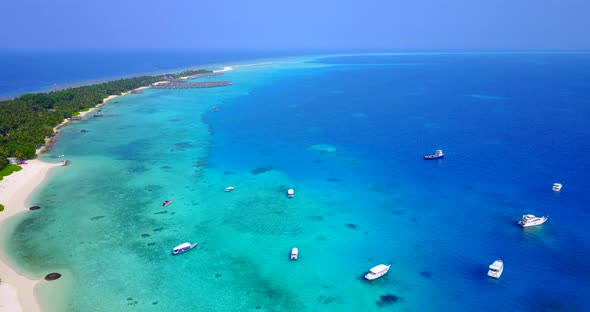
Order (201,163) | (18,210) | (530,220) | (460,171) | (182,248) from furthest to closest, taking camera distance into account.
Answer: (201,163) < (460,171) < (18,210) < (530,220) < (182,248)

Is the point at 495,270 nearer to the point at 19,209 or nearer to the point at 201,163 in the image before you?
the point at 201,163

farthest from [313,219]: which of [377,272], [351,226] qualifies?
[377,272]

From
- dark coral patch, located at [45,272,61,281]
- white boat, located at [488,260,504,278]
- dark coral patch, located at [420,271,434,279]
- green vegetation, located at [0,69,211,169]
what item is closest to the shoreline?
dark coral patch, located at [45,272,61,281]

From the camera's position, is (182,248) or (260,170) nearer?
(182,248)

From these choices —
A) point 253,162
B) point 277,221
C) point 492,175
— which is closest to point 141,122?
point 253,162

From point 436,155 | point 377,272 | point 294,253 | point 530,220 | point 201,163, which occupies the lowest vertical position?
point 377,272
